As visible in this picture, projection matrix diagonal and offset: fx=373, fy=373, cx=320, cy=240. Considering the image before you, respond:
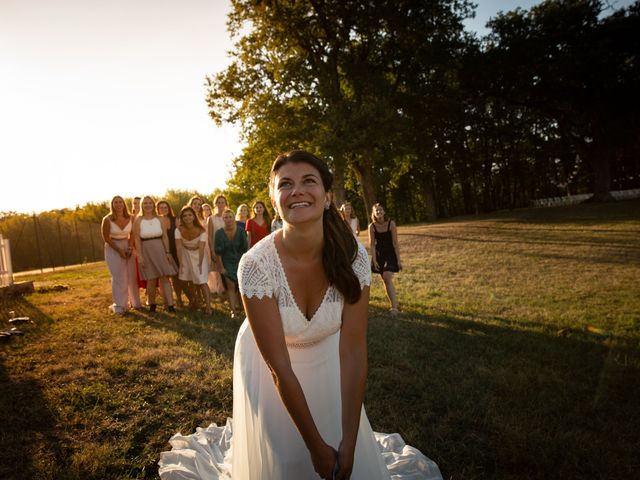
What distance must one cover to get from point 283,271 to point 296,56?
21.3 meters

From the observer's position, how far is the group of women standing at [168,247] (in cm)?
811

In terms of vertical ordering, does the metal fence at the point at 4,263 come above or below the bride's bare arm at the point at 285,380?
above

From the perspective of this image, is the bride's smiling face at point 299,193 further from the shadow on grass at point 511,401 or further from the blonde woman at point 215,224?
the blonde woman at point 215,224

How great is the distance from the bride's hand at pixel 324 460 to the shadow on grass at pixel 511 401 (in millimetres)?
1321

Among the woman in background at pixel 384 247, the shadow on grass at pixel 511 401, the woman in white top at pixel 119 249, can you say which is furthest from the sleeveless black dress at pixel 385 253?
the woman in white top at pixel 119 249

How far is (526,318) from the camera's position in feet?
21.2

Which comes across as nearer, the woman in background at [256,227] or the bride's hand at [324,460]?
the bride's hand at [324,460]

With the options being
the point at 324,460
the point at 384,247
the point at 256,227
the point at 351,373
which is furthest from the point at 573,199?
the point at 324,460

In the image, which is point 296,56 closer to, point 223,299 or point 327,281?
point 223,299

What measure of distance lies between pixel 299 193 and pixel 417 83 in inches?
909

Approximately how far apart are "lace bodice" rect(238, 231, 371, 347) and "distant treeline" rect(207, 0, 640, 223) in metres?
17.0

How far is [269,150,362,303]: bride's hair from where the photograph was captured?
7.27 feet

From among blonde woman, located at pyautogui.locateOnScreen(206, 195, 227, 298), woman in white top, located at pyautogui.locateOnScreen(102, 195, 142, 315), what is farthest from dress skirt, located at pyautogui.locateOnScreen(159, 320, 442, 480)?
woman in white top, located at pyautogui.locateOnScreen(102, 195, 142, 315)

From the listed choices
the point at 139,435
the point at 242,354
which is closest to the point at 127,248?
the point at 139,435
